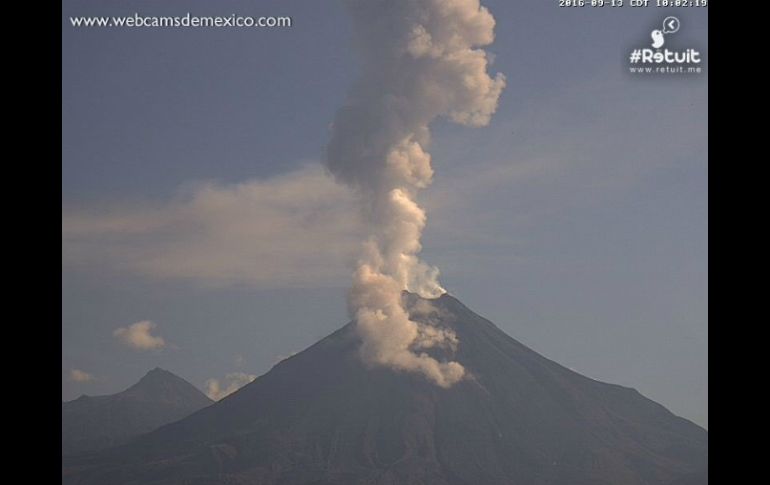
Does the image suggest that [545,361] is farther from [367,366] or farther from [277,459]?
[277,459]

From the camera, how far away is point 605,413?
17112 cm

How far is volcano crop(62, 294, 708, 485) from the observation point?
134m

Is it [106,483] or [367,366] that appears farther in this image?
[367,366]

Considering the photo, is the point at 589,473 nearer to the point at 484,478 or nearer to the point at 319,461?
the point at 484,478

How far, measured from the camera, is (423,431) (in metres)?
151

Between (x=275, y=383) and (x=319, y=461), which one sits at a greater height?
(x=275, y=383)

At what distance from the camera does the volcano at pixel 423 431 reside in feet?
440

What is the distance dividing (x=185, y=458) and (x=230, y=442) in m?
7.99

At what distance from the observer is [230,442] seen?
142750mm
